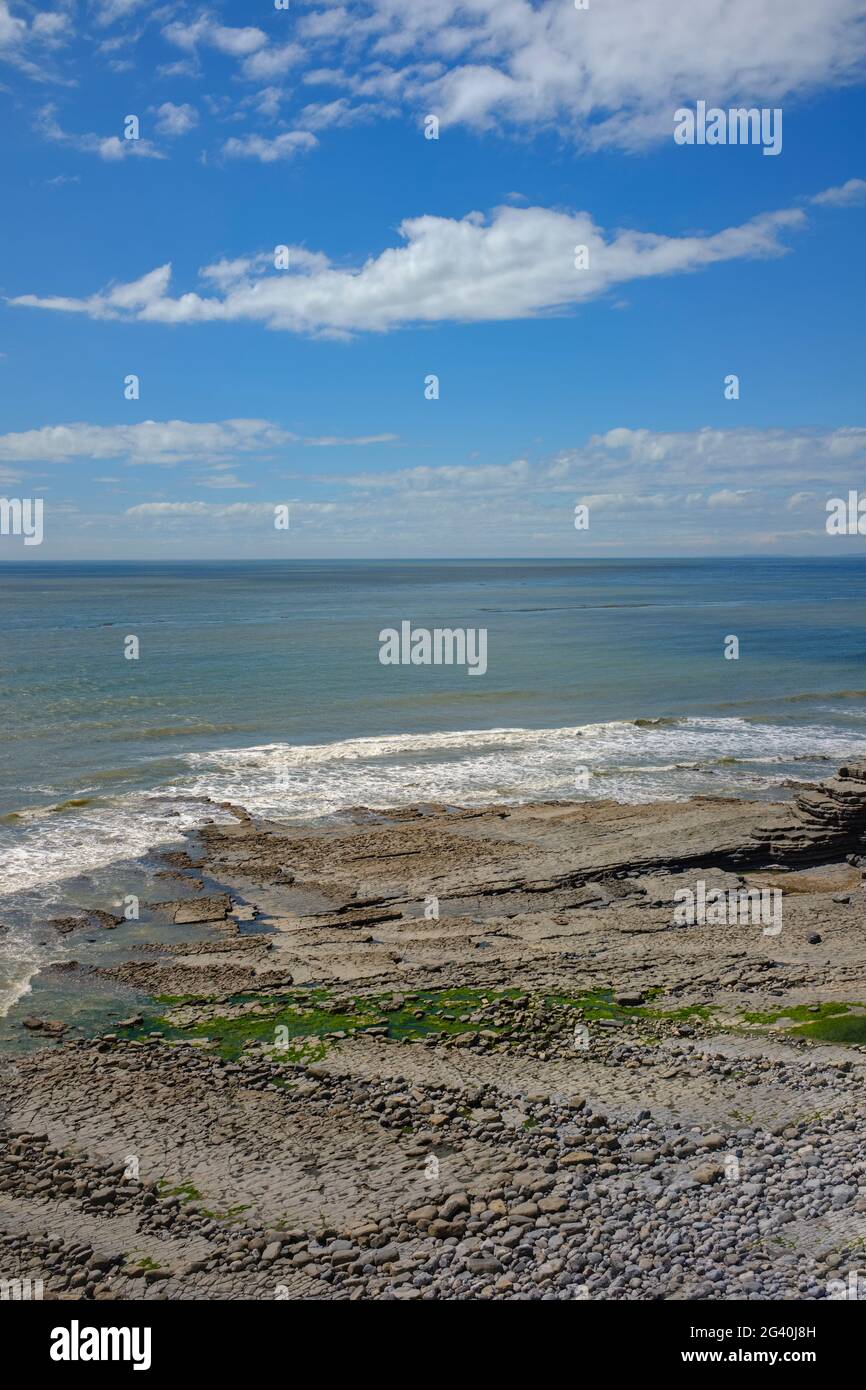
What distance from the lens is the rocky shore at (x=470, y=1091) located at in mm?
9422

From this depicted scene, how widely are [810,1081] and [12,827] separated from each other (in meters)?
21.4

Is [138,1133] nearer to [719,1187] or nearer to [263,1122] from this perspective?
[263,1122]

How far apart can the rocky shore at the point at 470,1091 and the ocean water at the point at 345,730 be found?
4.47 meters

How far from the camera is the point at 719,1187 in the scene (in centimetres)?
1030

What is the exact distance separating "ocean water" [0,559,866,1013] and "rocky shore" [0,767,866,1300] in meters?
4.47

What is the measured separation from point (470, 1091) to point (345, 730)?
26.6 m
